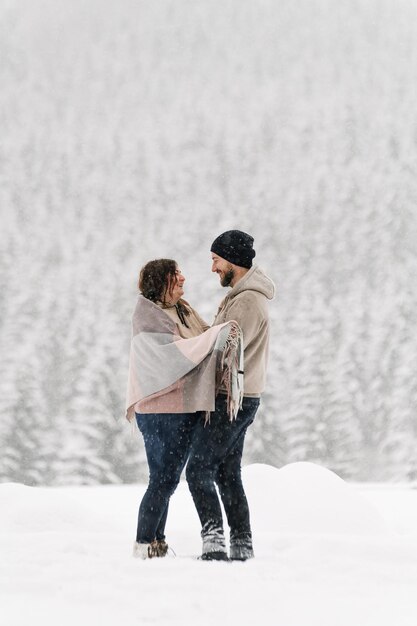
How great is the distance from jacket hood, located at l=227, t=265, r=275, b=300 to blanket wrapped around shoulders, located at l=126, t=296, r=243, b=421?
0.28 m

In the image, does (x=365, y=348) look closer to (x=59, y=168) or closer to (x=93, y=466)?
(x=93, y=466)

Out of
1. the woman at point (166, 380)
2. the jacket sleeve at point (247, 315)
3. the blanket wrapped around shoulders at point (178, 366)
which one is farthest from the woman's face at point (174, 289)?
the jacket sleeve at point (247, 315)

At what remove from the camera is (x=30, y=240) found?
4356cm

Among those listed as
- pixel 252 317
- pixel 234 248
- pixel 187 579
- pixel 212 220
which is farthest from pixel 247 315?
pixel 212 220

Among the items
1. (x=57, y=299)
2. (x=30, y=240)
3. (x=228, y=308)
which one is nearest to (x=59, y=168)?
(x=30, y=240)

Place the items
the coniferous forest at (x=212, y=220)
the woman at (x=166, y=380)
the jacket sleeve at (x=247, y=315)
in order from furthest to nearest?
the coniferous forest at (x=212, y=220) → the jacket sleeve at (x=247, y=315) → the woman at (x=166, y=380)

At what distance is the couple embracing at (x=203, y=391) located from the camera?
580cm

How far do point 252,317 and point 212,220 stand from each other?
43.9 m

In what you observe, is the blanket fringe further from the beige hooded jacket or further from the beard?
the beard

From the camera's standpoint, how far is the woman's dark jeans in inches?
232

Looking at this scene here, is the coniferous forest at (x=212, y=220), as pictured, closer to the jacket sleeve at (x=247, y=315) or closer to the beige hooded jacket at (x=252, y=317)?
the beige hooded jacket at (x=252, y=317)

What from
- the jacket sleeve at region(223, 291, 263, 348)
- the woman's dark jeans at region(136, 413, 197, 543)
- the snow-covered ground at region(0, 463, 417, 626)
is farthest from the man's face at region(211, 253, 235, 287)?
the snow-covered ground at region(0, 463, 417, 626)

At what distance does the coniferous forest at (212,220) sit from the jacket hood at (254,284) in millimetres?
22418

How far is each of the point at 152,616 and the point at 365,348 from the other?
29.0 meters
